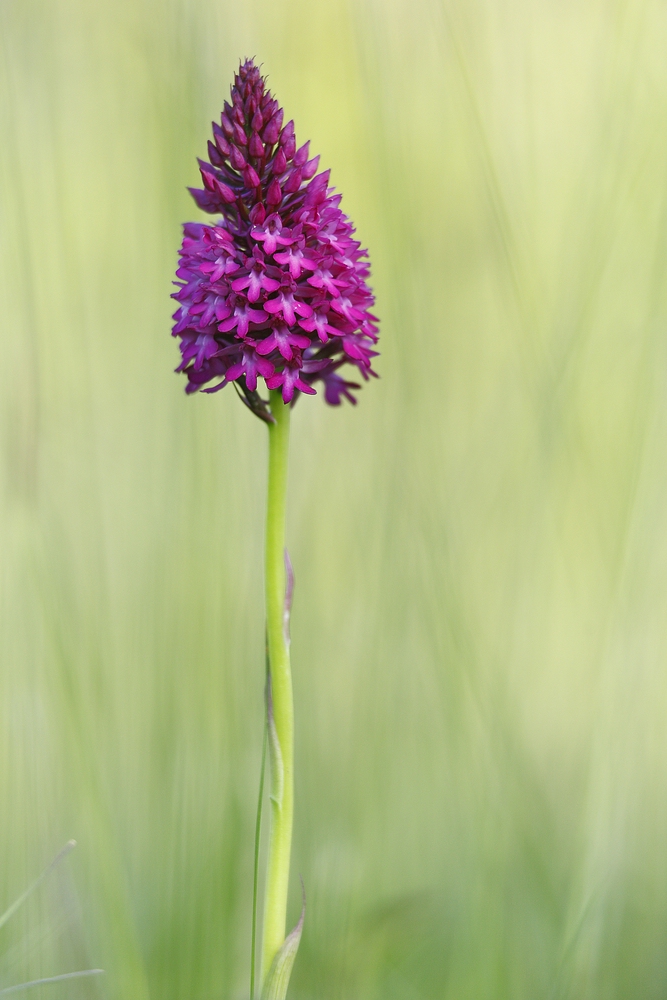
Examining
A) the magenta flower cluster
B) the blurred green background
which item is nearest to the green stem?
the magenta flower cluster

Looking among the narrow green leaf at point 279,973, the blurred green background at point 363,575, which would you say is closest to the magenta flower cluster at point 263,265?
the blurred green background at point 363,575

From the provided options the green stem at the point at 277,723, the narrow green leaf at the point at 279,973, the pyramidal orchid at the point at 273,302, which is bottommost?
the narrow green leaf at the point at 279,973

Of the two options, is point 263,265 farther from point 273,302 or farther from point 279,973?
point 279,973

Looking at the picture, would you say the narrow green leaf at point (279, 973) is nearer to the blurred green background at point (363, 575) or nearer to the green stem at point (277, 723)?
the green stem at point (277, 723)

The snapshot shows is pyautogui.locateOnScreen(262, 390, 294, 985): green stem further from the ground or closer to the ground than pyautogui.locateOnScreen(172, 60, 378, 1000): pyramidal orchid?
closer to the ground

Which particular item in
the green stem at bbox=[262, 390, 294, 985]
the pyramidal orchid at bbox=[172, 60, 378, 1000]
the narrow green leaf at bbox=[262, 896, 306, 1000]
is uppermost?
the pyramidal orchid at bbox=[172, 60, 378, 1000]

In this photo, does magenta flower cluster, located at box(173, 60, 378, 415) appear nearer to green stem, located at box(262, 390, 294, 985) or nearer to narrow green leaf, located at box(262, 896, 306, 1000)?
green stem, located at box(262, 390, 294, 985)
